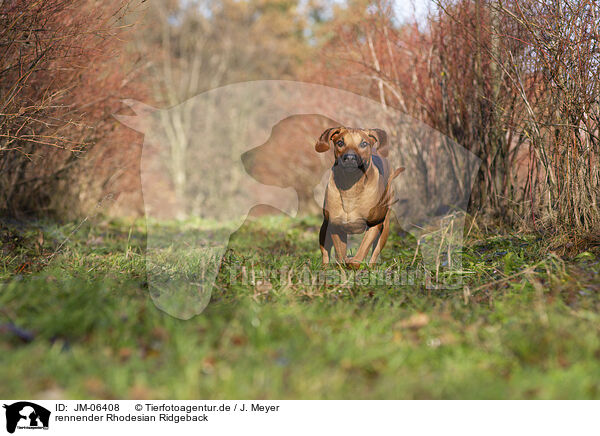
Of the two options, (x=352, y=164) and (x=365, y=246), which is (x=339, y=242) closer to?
(x=365, y=246)

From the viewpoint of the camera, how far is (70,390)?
2.12 meters

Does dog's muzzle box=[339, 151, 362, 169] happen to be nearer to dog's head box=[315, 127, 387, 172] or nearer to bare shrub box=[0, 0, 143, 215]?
dog's head box=[315, 127, 387, 172]

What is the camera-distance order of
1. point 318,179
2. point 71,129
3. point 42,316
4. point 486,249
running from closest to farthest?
1. point 42,316
2. point 486,249
3. point 71,129
4. point 318,179

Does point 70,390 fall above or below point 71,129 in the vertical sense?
below

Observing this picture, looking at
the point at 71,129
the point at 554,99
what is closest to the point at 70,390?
the point at 554,99

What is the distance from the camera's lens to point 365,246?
4.75m

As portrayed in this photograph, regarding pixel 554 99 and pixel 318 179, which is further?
pixel 318 179

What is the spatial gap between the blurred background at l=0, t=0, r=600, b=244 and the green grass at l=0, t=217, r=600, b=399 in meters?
1.33

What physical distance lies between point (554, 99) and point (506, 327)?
268cm

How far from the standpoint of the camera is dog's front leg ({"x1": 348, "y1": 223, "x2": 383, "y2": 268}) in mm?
4707

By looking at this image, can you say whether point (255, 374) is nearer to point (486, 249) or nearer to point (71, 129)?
point (486, 249)
